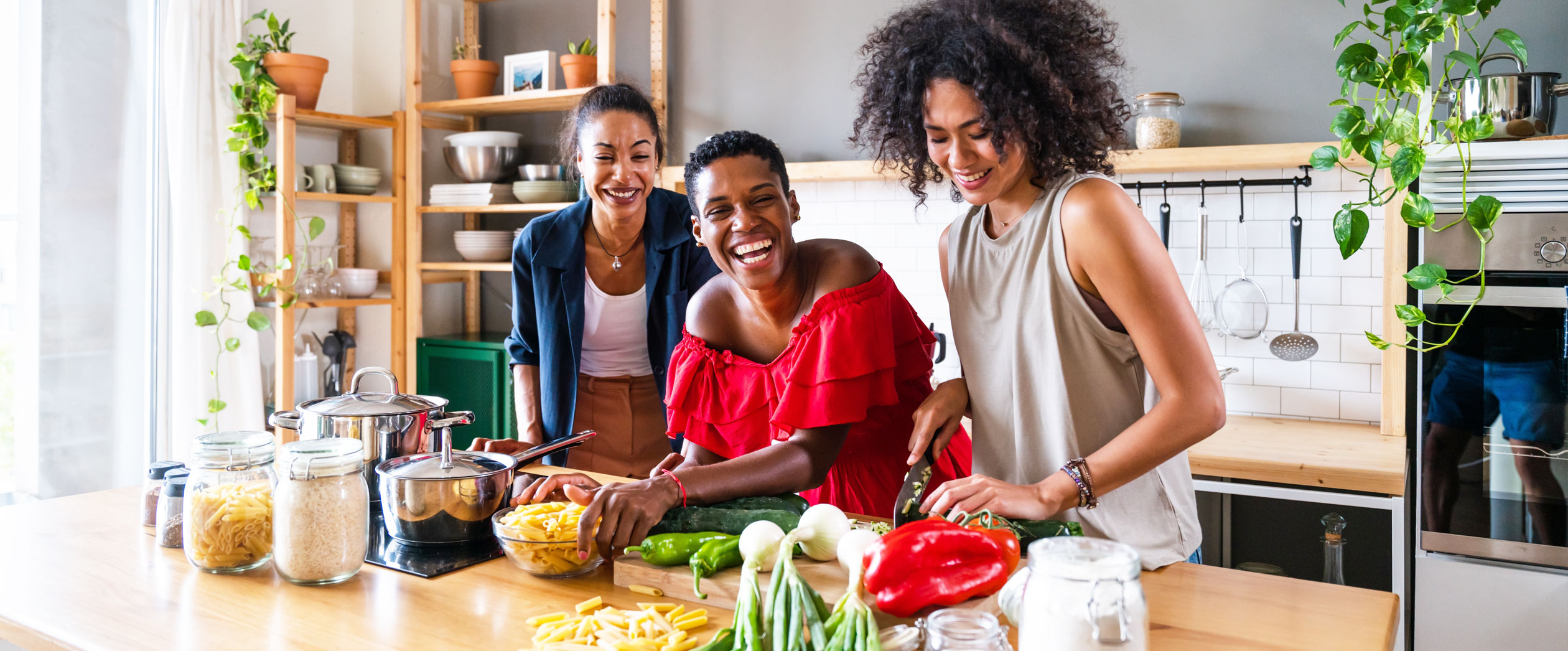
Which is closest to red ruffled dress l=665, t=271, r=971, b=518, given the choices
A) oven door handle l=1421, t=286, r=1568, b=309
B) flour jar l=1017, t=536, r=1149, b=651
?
flour jar l=1017, t=536, r=1149, b=651

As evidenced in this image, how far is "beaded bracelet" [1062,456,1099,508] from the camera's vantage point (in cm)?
149

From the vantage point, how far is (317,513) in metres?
1.39

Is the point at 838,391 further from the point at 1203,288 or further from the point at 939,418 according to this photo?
the point at 1203,288

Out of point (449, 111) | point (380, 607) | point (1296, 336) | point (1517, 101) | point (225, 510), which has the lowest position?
point (380, 607)

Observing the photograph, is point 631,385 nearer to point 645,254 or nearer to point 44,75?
point 645,254

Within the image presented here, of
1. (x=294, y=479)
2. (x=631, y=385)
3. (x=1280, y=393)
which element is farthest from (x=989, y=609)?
(x=1280, y=393)

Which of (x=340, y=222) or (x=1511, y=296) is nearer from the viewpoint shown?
(x=1511, y=296)

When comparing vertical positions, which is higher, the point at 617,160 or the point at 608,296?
the point at 617,160

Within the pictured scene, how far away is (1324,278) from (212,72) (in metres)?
4.04

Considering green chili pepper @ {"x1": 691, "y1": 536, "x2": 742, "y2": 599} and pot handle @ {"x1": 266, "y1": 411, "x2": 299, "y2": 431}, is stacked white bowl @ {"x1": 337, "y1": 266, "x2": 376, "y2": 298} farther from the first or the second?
green chili pepper @ {"x1": 691, "y1": 536, "x2": 742, "y2": 599}

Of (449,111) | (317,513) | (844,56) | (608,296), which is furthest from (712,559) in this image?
(449,111)

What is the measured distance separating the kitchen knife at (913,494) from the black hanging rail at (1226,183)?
2096 mm

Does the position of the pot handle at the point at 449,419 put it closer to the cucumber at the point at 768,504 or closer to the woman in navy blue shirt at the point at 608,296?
the cucumber at the point at 768,504

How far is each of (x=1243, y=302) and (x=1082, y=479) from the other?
217 centimetres
